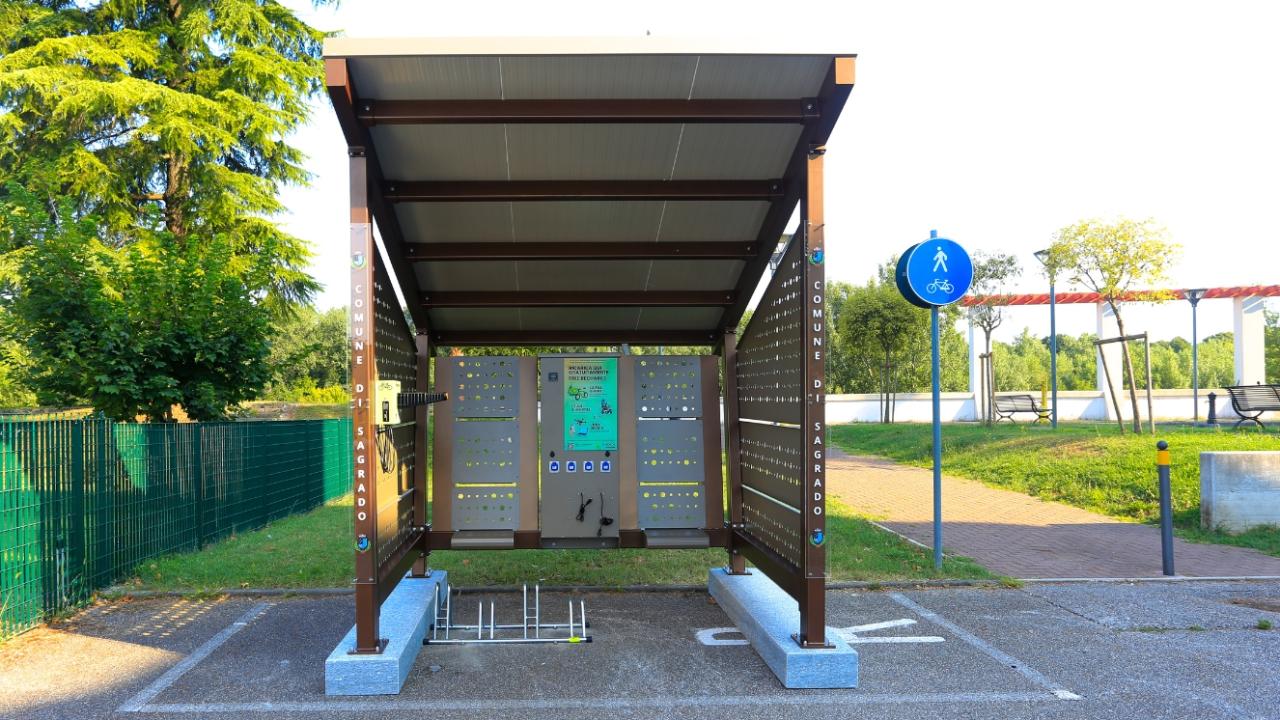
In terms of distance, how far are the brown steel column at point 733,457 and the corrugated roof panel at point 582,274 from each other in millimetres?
1014

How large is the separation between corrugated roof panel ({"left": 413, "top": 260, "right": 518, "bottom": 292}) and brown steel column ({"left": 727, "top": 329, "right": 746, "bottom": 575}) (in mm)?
1936

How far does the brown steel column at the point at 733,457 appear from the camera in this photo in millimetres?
6781

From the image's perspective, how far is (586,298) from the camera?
22.9ft

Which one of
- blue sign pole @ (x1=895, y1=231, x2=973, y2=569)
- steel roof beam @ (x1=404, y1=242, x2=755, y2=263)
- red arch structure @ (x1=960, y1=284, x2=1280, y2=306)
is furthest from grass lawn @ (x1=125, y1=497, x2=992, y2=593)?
red arch structure @ (x1=960, y1=284, x2=1280, y2=306)

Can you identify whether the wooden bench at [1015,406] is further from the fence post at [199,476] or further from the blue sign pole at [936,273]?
the fence post at [199,476]

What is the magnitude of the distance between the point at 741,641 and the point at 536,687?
5.15 ft

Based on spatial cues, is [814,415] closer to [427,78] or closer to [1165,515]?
[427,78]

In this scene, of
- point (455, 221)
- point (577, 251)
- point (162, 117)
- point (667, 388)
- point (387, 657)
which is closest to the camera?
point (387, 657)

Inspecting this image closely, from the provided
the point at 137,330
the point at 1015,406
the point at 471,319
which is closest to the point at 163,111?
the point at 137,330

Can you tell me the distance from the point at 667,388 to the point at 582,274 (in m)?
1.18

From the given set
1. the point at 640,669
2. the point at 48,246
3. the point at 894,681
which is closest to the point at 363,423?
the point at 640,669

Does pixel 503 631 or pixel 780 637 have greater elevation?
pixel 780 637

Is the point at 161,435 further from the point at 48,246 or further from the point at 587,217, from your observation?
the point at 587,217

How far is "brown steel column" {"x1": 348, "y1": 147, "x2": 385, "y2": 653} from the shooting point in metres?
4.58
